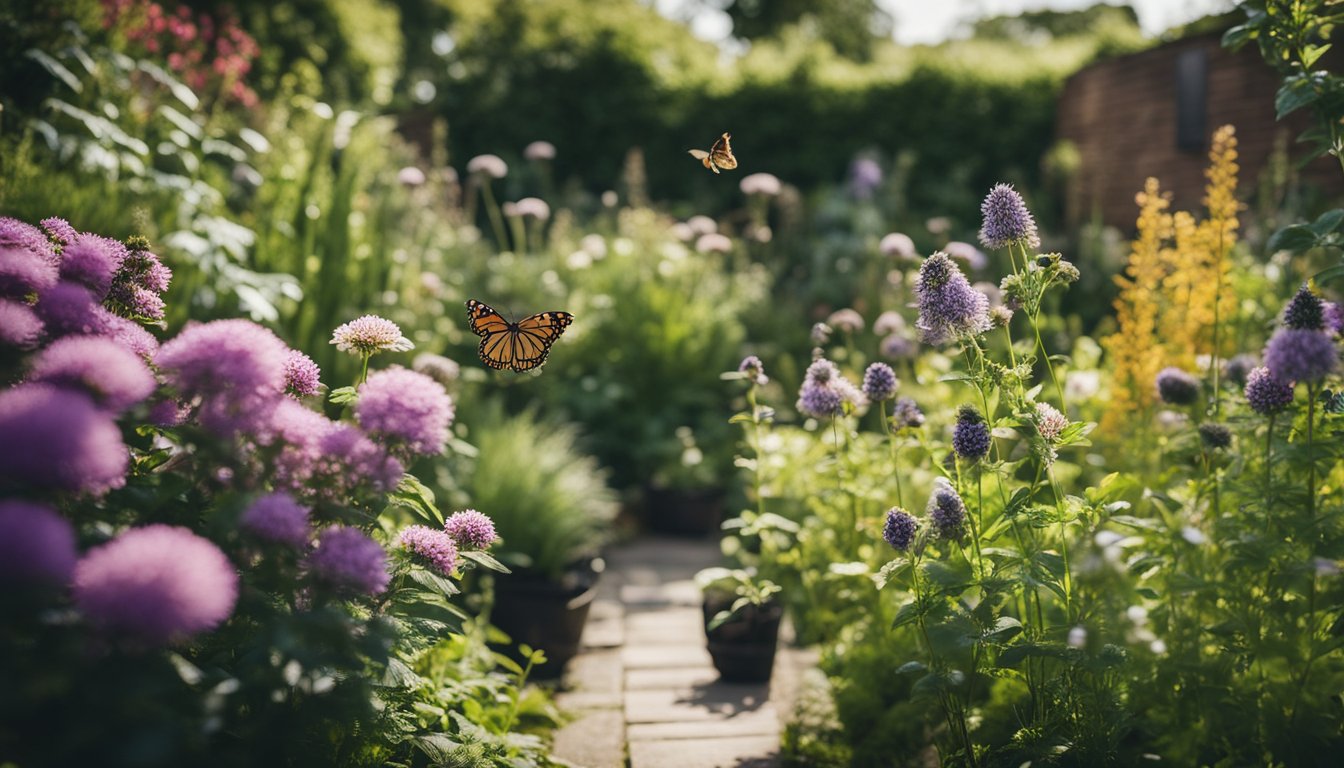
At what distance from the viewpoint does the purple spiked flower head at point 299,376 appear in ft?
5.88

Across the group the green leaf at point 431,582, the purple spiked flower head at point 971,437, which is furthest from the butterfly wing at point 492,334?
the purple spiked flower head at point 971,437

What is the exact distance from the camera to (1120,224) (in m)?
8.56

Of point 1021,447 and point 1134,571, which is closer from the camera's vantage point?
point 1134,571

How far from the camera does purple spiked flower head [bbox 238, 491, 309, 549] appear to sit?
4.38 feet

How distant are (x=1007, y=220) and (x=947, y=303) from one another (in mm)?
249

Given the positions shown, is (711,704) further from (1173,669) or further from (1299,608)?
(1299,608)

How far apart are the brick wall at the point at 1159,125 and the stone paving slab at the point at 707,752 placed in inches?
237

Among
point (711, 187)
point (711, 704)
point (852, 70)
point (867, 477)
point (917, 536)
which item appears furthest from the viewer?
point (852, 70)

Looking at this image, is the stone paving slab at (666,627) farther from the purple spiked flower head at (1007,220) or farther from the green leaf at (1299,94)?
the green leaf at (1299,94)

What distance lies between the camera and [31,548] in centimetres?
110

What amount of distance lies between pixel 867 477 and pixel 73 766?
2590 millimetres

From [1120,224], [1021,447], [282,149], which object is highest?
[1120,224]

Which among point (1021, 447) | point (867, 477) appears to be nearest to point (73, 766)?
point (867, 477)

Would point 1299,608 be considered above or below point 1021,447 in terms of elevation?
below
